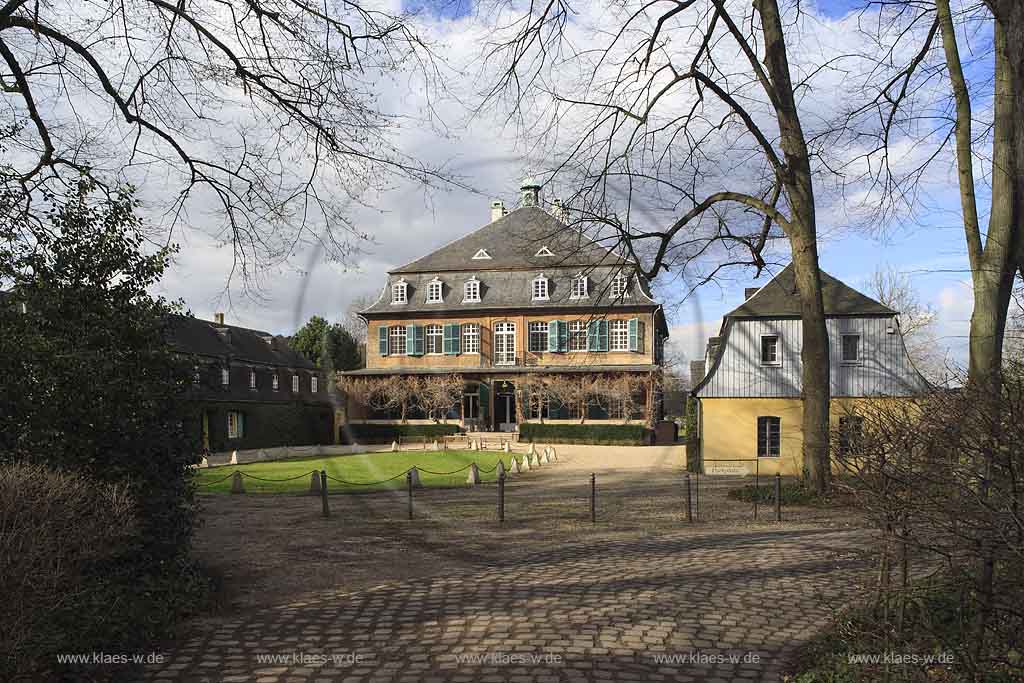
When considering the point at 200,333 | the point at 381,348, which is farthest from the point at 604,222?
the point at 381,348

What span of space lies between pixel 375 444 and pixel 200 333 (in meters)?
11.3

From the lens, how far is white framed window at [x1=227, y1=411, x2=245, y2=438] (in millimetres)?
39312

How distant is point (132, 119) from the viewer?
9.22 metres

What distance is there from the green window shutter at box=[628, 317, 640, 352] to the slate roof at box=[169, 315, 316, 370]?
1999 centimetres

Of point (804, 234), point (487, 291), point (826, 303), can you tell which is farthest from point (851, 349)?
point (487, 291)

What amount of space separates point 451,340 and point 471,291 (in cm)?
335

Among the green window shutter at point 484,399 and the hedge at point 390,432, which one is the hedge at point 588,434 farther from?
the green window shutter at point 484,399

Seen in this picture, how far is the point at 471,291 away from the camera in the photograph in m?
48.2

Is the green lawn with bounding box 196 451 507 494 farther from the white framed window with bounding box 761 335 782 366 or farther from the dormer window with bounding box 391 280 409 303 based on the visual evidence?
the dormer window with bounding box 391 280 409 303

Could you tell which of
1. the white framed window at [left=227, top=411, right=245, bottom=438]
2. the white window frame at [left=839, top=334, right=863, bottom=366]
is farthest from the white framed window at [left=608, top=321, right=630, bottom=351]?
the white window frame at [left=839, top=334, right=863, bottom=366]

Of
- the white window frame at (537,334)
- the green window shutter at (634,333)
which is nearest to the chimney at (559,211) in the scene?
the green window shutter at (634,333)

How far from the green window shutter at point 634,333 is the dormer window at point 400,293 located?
14286 millimetres

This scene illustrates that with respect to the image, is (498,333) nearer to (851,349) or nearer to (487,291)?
(487,291)

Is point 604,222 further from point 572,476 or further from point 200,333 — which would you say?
point 200,333
